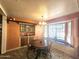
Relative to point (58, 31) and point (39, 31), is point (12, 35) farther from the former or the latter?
point (58, 31)

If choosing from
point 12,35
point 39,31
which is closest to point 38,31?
point 39,31

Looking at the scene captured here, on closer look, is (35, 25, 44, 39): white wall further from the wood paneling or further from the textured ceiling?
the textured ceiling

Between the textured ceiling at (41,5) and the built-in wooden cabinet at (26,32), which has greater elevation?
the textured ceiling at (41,5)

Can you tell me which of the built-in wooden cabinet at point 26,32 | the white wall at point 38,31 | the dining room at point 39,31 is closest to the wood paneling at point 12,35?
the dining room at point 39,31

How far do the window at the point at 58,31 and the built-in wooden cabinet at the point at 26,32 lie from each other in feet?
4.48

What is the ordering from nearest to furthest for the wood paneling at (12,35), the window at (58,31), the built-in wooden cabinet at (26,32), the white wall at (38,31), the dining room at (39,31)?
1. the dining room at (39,31)
2. the window at (58,31)
3. the wood paneling at (12,35)
4. the built-in wooden cabinet at (26,32)
5. the white wall at (38,31)

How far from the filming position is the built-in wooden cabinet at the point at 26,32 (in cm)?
644

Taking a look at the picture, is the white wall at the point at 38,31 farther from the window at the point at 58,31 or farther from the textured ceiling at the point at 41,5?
the textured ceiling at the point at 41,5

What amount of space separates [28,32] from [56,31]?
270cm

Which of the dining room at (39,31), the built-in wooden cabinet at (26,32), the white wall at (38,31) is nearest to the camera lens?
the dining room at (39,31)

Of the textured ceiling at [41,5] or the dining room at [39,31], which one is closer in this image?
the textured ceiling at [41,5]

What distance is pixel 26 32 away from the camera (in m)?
6.87

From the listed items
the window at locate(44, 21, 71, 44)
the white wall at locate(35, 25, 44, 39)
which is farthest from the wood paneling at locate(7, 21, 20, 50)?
the window at locate(44, 21, 71, 44)

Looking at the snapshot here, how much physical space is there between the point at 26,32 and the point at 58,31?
296 centimetres
